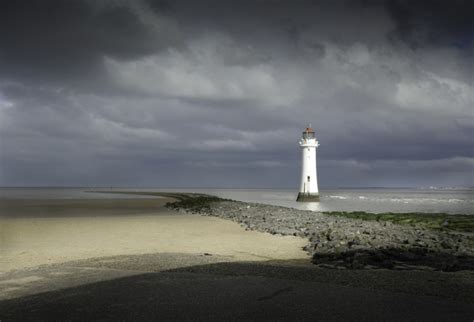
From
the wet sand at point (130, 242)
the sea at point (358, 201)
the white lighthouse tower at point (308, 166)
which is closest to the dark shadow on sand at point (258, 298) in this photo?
the wet sand at point (130, 242)

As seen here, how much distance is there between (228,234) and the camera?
63.7 feet

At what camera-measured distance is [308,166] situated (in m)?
51.5

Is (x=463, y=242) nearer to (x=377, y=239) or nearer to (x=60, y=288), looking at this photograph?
(x=377, y=239)

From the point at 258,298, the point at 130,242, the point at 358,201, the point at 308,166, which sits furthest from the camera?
the point at 358,201

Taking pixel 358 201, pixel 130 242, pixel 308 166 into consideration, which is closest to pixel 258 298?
pixel 130 242

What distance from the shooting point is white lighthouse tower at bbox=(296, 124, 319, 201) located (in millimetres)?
50938

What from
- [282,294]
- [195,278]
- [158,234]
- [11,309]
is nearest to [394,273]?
[282,294]

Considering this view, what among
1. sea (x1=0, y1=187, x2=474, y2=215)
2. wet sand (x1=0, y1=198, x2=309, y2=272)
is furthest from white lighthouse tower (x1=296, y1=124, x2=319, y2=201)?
wet sand (x1=0, y1=198, x2=309, y2=272)

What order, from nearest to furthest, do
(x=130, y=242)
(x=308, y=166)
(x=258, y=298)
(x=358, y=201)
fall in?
(x=258, y=298), (x=130, y=242), (x=308, y=166), (x=358, y=201)

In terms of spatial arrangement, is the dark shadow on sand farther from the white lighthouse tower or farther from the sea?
the white lighthouse tower

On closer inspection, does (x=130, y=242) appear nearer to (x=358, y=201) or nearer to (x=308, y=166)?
(x=308, y=166)

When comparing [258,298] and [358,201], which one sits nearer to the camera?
[258,298]

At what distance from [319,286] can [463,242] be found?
12419 millimetres

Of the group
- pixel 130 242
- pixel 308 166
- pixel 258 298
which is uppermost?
pixel 308 166
